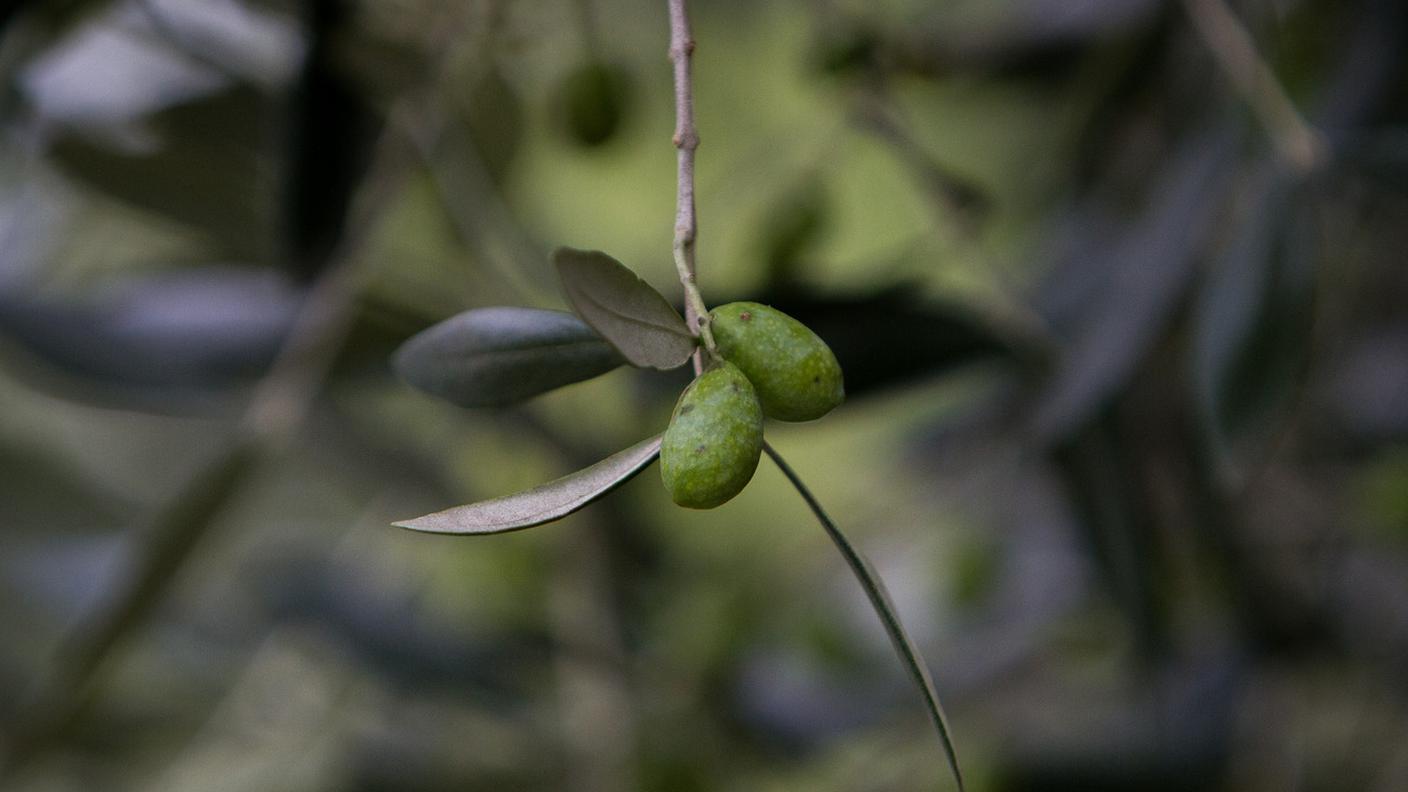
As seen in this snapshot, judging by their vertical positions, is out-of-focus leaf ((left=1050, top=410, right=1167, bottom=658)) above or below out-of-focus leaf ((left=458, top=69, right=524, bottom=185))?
below

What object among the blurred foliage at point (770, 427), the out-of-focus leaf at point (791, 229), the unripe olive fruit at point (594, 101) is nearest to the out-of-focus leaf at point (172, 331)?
the blurred foliage at point (770, 427)

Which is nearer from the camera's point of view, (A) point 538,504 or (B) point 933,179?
(A) point 538,504

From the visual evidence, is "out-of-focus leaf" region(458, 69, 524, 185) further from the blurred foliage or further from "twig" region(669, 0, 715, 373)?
"twig" region(669, 0, 715, 373)

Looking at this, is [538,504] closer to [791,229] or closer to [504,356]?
[504,356]

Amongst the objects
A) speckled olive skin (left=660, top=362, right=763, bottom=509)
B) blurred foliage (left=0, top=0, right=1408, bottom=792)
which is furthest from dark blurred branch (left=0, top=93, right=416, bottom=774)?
speckled olive skin (left=660, top=362, right=763, bottom=509)

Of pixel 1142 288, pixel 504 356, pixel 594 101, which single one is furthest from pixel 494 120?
pixel 504 356

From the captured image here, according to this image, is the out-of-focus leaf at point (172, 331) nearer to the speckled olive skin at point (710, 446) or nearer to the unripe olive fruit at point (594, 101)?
the unripe olive fruit at point (594, 101)
